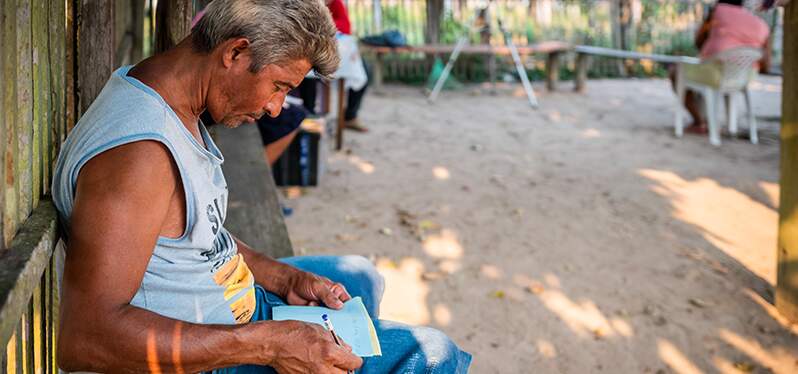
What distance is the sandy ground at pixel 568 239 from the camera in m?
3.56

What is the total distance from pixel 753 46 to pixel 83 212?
7.51m

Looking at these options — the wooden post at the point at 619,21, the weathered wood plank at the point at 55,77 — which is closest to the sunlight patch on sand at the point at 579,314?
the weathered wood plank at the point at 55,77

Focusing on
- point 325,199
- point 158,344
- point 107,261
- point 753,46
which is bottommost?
point 325,199

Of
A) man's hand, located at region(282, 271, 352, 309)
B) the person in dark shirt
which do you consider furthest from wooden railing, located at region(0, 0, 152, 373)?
the person in dark shirt

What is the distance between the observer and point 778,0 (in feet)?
11.7

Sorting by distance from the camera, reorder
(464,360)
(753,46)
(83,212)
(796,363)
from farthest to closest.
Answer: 1. (753,46)
2. (796,363)
3. (464,360)
4. (83,212)

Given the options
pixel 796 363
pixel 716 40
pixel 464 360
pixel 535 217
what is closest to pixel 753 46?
pixel 716 40

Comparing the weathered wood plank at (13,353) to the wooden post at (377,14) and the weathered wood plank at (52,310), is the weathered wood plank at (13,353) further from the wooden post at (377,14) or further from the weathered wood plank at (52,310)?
the wooden post at (377,14)

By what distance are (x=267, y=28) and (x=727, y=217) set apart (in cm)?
455

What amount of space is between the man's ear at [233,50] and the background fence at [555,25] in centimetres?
1104

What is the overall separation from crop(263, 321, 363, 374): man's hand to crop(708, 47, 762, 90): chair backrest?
7.00 metres

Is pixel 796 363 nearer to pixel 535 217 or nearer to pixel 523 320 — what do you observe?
pixel 523 320

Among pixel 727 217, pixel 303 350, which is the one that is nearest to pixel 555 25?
pixel 727 217

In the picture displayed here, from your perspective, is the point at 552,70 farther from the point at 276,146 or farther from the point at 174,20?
the point at 174,20
